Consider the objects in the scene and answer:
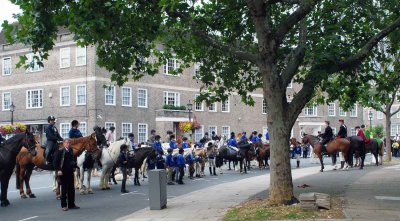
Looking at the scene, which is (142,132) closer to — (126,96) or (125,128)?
(125,128)

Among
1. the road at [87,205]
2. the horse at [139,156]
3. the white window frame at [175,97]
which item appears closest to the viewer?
the road at [87,205]

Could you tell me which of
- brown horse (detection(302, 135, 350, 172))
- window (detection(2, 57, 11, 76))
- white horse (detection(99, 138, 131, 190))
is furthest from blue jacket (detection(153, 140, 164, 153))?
window (detection(2, 57, 11, 76))

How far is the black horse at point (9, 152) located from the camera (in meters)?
16.2

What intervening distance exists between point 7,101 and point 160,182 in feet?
132

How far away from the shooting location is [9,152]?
16438 mm

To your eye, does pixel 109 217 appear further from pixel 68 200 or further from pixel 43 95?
pixel 43 95

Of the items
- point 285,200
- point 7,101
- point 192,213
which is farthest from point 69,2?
point 7,101

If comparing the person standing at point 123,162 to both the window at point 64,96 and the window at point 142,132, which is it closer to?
the window at point 64,96

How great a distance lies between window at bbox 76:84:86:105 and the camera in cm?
4478

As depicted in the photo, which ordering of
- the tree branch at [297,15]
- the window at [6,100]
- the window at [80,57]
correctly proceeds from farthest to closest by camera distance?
the window at [6,100]
the window at [80,57]
the tree branch at [297,15]

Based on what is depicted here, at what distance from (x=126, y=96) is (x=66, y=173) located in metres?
32.8

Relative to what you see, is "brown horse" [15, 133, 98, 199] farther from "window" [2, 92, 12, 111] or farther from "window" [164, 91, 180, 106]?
"window" [2, 92, 12, 111]

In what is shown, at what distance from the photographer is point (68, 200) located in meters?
15.0

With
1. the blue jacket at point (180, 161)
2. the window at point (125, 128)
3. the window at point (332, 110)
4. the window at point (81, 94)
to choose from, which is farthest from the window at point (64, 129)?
the window at point (332, 110)
